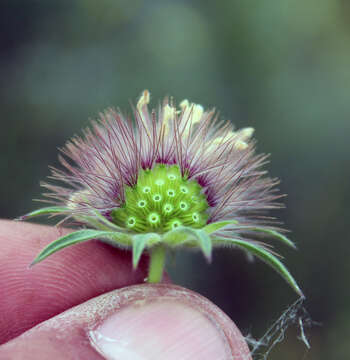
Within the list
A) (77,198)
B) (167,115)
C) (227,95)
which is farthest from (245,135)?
(227,95)

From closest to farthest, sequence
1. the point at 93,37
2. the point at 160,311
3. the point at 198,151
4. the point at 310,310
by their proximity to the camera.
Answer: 1. the point at 160,311
2. the point at 198,151
3. the point at 310,310
4. the point at 93,37

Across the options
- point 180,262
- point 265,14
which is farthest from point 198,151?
point 265,14

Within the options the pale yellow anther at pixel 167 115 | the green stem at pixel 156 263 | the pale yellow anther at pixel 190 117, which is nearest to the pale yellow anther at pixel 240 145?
the pale yellow anther at pixel 190 117

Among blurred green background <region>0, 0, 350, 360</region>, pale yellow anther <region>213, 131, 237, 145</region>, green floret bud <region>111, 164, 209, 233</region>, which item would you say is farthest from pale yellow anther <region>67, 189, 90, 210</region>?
blurred green background <region>0, 0, 350, 360</region>

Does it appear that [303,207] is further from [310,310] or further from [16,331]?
[16,331]

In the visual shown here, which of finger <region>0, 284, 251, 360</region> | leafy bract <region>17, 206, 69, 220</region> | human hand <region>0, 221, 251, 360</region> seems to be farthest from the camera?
finger <region>0, 284, 251, 360</region>

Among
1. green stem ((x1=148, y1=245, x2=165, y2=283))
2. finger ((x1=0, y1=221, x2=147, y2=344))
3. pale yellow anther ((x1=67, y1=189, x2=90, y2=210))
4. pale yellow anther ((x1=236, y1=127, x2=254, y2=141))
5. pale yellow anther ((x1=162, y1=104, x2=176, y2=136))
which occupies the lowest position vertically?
finger ((x1=0, y1=221, x2=147, y2=344))

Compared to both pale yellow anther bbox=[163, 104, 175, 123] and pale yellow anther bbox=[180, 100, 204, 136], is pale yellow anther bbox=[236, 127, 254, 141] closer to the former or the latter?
pale yellow anther bbox=[180, 100, 204, 136]

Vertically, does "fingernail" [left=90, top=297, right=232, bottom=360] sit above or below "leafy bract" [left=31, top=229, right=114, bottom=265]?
below
